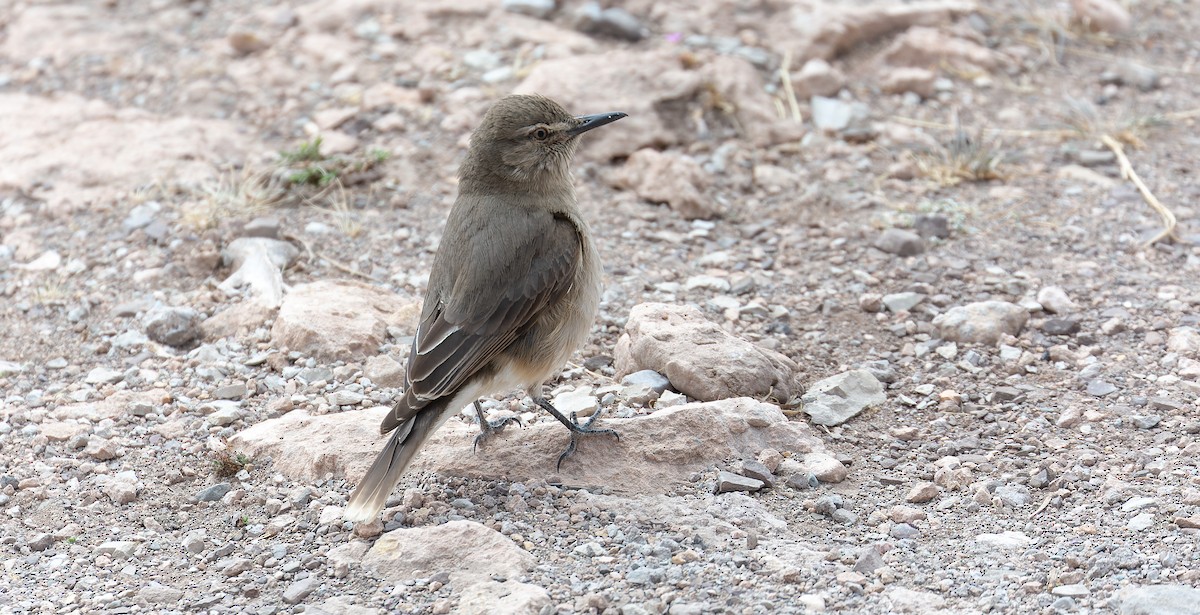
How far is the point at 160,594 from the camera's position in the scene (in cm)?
439

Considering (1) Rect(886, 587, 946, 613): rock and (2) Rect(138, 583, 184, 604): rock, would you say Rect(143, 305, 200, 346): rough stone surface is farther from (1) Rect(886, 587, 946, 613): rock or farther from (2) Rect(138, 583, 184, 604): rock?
(1) Rect(886, 587, 946, 613): rock

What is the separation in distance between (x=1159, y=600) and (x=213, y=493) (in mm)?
3463

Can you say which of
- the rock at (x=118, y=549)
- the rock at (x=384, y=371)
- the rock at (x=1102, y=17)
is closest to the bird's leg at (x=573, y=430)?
the rock at (x=384, y=371)

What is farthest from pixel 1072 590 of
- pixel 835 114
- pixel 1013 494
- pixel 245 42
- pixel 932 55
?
pixel 245 42

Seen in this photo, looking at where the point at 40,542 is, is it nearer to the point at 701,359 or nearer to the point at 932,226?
the point at 701,359

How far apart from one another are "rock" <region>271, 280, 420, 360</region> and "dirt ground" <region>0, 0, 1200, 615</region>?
0.52 ft

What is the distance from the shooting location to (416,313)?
20.9 ft

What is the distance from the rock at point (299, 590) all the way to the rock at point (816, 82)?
17.5ft

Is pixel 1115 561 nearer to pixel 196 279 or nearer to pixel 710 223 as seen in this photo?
pixel 710 223

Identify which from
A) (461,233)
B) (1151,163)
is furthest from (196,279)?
(1151,163)

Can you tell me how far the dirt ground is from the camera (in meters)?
4.47

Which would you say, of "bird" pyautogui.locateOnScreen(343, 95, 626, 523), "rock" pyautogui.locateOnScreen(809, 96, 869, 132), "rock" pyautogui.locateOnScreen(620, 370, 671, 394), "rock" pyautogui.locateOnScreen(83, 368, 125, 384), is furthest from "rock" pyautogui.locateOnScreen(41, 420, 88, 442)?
"rock" pyautogui.locateOnScreen(809, 96, 869, 132)

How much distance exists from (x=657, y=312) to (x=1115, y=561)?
241 centimetres

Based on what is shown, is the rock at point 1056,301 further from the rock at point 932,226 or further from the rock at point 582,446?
the rock at point 582,446
